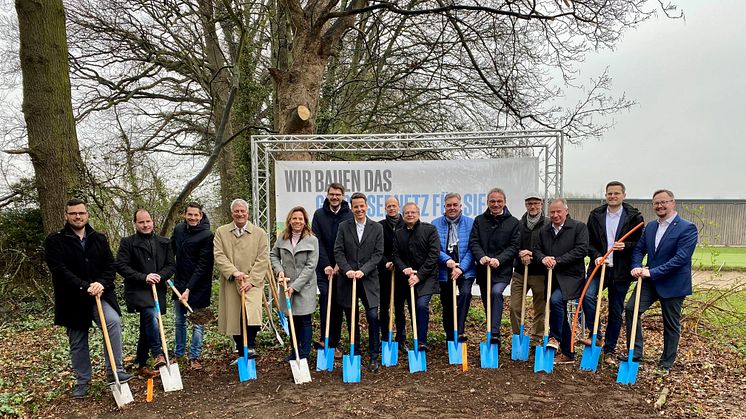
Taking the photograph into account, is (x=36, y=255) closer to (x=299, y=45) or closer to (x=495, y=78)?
(x=299, y=45)

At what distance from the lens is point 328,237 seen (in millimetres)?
4945

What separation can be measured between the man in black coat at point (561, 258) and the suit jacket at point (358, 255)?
1559 millimetres

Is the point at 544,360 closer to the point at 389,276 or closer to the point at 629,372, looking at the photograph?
the point at 629,372

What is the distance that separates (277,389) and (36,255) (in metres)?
4.82

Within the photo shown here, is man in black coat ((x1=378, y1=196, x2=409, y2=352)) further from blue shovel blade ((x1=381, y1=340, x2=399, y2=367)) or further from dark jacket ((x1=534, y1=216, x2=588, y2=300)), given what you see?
dark jacket ((x1=534, y1=216, x2=588, y2=300))

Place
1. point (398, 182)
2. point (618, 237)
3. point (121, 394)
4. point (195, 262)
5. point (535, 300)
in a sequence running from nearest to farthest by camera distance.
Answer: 1. point (121, 394)
2. point (618, 237)
3. point (195, 262)
4. point (535, 300)
5. point (398, 182)

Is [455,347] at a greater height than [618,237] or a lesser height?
lesser

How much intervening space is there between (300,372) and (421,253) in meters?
1.56

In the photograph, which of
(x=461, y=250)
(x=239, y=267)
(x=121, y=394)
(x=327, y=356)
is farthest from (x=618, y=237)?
(x=121, y=394)

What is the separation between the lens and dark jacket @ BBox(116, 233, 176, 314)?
14.4 ft

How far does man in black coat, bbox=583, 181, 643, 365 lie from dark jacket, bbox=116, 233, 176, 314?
398 centimetres

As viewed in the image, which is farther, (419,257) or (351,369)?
(419,257)

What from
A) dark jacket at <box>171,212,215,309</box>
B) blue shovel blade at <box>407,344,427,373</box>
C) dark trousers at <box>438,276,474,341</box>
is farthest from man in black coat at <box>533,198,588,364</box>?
dark jacket at <box>171,212,215,309</box>

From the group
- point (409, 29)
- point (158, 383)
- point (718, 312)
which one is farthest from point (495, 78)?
point (158, 383)
